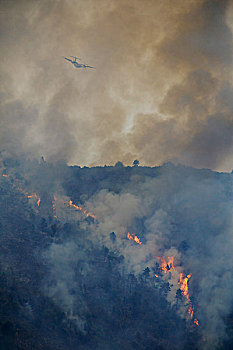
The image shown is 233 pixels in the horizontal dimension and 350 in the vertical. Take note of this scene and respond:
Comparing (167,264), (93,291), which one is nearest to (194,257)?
(167,264)

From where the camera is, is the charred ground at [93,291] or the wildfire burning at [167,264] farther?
the wildfire burning at [167,264]

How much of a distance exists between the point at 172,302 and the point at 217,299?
24264 mm

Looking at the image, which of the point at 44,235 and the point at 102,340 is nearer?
the point at 102,340

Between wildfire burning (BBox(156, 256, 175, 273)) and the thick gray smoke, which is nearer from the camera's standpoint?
the thick gray smoke

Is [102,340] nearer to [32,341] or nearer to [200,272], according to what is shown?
[32,341]

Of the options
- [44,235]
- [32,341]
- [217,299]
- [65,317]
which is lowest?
[32,341]

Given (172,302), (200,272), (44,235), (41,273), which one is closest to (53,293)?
(41,273)

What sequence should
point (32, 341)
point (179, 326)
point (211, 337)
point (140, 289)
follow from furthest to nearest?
point (140, 289) → point (179, 326) → point (211, 337) → point (32, 341)

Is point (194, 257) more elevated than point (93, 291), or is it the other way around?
point (194, 257)

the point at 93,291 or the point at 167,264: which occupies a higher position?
the point at 167,264

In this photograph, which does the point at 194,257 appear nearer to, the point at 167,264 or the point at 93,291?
the point at 167,264

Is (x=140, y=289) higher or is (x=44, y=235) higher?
(x=44, y=235)

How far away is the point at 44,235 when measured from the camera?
641ft

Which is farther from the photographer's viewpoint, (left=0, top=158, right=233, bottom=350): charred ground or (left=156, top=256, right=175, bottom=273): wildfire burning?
(left=156, top=256, right=175, bottom=273): wildfire burning
